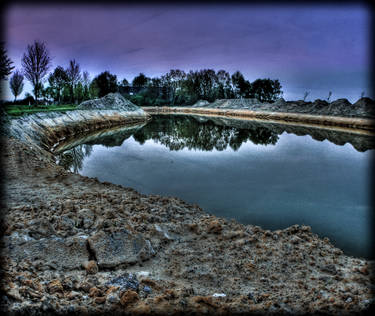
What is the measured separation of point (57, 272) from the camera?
3.07 metres

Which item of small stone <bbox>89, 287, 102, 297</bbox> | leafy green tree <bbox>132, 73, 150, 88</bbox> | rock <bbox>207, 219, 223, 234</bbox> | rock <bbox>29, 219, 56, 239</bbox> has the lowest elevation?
rock <bbox>207, 219, 223, 234</bbox>

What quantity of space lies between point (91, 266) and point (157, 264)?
3.02ft

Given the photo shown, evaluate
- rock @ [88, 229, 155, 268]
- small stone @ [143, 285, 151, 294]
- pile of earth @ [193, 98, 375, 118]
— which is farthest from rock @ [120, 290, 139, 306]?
pile of earth @ [193, 98, 375, 118]

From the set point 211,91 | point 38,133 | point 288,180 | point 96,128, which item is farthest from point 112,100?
point 211,91

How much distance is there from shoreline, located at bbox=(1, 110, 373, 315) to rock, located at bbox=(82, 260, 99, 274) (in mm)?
12

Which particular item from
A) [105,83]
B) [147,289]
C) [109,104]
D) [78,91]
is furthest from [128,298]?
[105,83]

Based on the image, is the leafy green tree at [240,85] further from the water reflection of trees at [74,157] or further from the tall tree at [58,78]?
the water reflection of trees at [74,157]

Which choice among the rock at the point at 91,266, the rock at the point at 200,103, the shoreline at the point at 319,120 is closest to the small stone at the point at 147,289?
the rock at the point at 91,266

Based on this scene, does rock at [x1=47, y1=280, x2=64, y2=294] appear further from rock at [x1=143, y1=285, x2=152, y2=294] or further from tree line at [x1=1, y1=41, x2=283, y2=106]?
tree line at [x1=1, y1=41, x2=283, y2=106]

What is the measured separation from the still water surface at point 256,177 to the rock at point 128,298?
4.14 meters

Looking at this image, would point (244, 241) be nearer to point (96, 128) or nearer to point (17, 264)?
point (17, 264)

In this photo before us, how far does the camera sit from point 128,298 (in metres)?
2.53

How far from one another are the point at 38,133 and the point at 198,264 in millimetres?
13937

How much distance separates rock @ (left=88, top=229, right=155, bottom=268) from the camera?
138 inches
